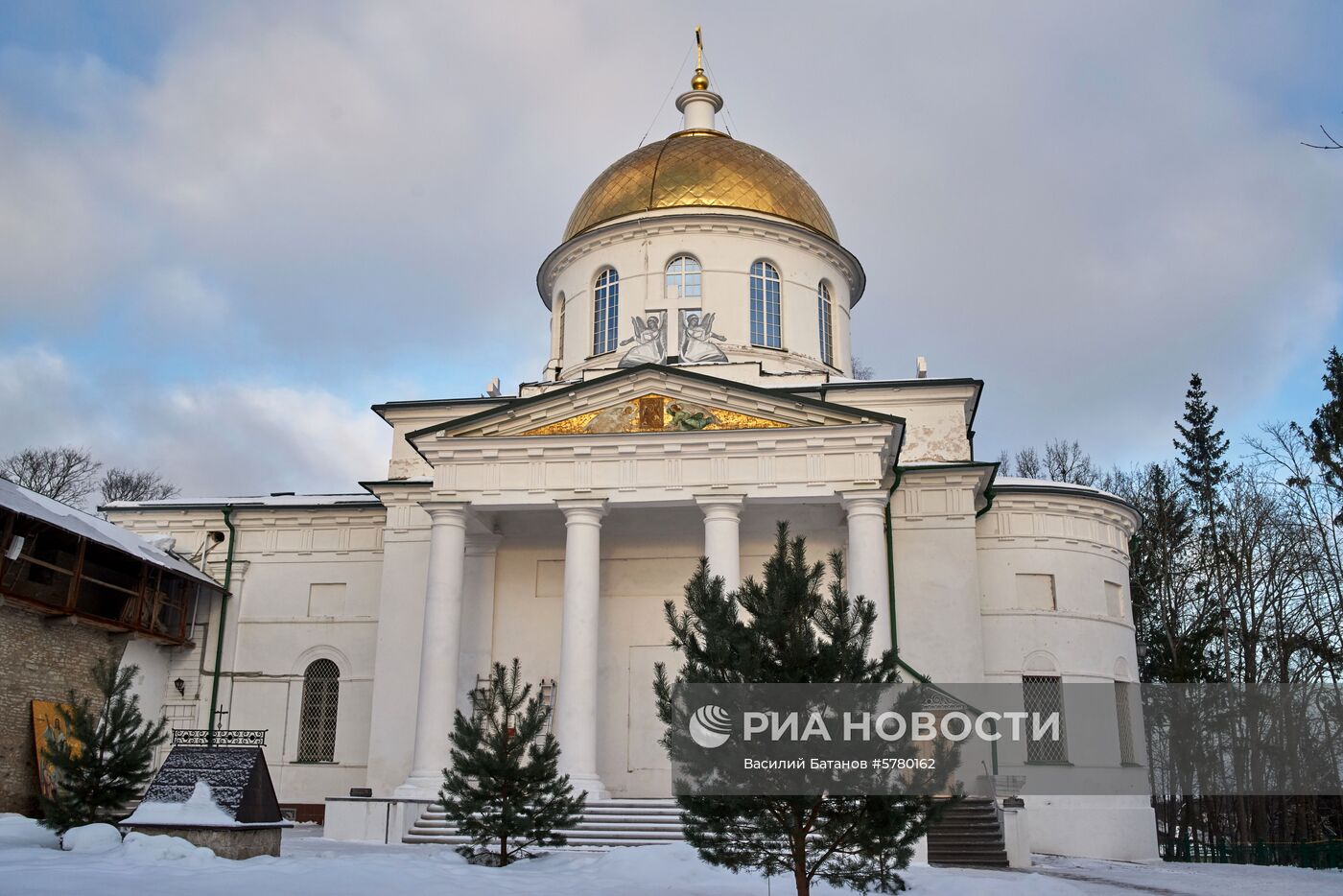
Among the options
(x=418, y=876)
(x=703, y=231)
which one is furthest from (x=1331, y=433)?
(x=418, y=876)

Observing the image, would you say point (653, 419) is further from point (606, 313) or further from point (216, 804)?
point (216, 804)

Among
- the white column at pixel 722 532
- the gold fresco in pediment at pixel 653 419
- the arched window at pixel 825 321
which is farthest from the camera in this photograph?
the arched window at pixel 825 321

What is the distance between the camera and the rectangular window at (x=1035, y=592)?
21.2 metres

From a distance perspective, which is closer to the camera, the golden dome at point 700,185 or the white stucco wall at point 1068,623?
the white stucco wall at point 1068,623

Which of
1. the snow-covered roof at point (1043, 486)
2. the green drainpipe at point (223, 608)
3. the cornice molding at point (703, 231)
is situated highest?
the cornice molding at point (703, 231)

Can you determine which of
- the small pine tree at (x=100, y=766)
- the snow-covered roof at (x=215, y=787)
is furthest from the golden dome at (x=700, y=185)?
the snow-covered roof at (x=215, y=787)

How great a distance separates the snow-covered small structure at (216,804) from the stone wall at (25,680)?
7.43 m

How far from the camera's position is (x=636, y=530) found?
21.5 metres

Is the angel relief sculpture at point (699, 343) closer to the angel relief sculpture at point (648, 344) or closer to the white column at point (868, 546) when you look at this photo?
the angel relief sculpture at point (648, 344)

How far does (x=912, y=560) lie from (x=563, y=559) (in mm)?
6216

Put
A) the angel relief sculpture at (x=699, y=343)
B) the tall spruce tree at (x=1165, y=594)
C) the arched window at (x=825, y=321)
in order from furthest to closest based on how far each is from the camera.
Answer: the tall spruce tree at (x=1165, y=594)
the arched window at (x=825, y=321)
the angel relief sculpture at (x=699, y=343)

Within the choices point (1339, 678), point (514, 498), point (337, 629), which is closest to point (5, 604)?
point (337, 629)

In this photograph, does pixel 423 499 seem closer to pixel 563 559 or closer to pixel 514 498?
pixel 514 498

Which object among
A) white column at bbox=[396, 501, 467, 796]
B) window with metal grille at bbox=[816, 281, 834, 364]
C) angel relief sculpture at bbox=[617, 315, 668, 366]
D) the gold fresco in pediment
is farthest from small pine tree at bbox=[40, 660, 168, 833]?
window with metal grille at bbox=[816, 281, 834, 364]
